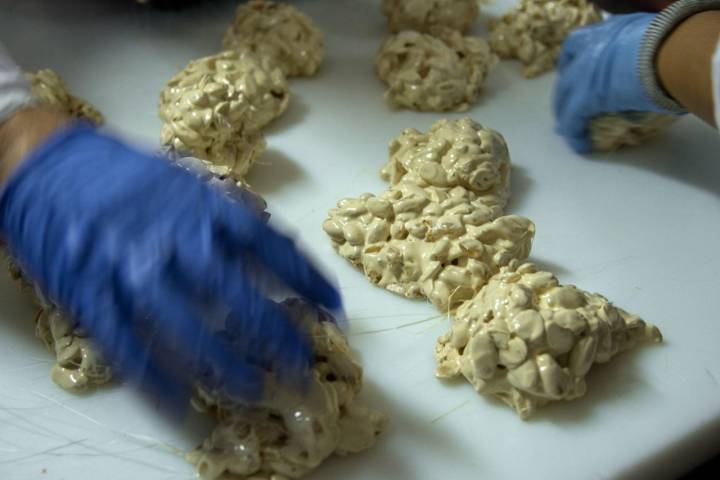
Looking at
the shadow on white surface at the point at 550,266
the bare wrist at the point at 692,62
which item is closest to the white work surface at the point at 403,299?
the shadow on white surface at the point at 550,266

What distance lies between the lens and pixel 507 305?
85 centimetres

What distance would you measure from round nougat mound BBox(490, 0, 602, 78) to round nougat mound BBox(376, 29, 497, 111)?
8cm

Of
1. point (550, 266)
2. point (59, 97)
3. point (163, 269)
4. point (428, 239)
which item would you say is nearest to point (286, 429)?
point (163, 269)

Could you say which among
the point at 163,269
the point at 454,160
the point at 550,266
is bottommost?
the point at 550,266

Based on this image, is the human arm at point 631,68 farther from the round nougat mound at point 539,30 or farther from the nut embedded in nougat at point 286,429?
the nut embedded in nougat at point 286,429

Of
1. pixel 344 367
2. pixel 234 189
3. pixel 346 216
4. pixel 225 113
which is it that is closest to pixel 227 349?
pixel 344 367

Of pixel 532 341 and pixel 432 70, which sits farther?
pixel 432 70

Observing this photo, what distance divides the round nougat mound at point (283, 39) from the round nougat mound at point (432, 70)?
0.12 metres

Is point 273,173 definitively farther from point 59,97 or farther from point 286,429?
point 286,429

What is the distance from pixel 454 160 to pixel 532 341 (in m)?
0.33

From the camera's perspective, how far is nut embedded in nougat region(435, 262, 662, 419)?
821 millimetres

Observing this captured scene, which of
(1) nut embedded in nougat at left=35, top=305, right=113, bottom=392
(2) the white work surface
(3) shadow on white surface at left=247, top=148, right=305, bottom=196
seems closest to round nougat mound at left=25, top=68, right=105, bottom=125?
(2) the white work surface

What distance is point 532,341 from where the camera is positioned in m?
0.82

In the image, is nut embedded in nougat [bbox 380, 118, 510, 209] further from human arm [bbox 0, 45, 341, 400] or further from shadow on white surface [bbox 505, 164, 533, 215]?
human arm [bbox 0, 45, 341, 400]
